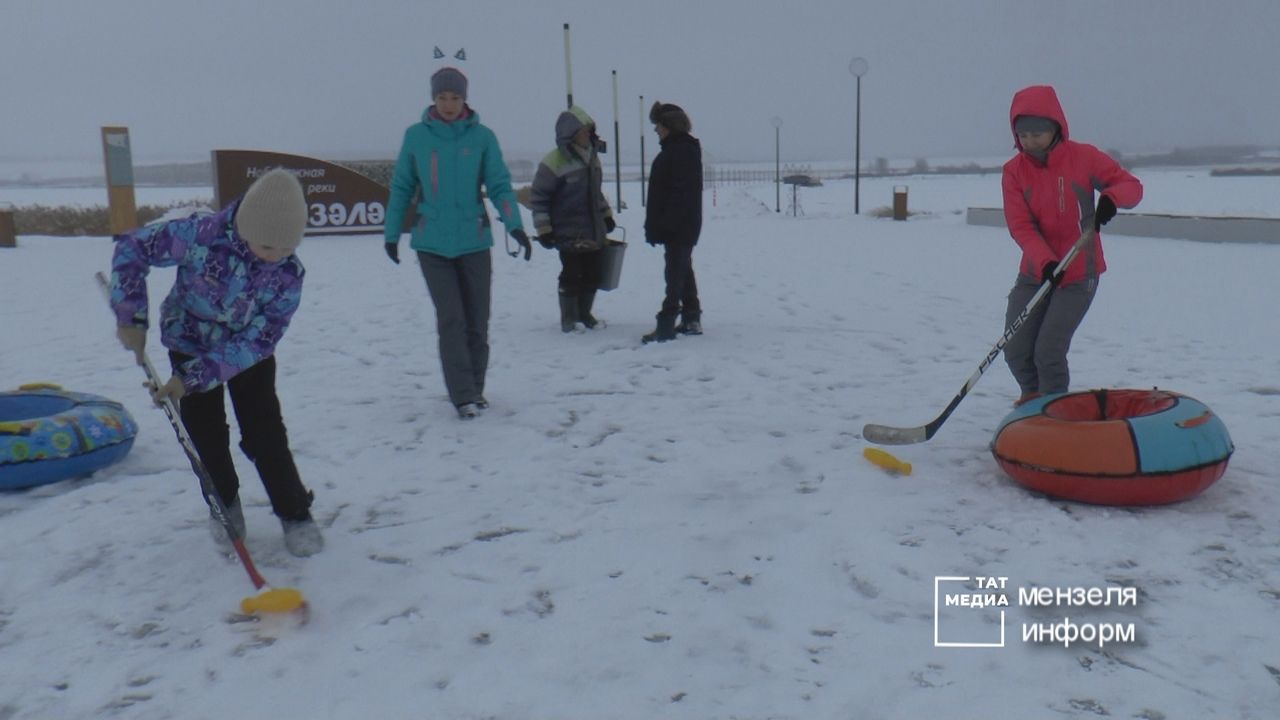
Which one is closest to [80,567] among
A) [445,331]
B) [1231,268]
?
[445,331]

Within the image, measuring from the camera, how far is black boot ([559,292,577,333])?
327 inches

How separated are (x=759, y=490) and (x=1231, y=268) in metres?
10.4

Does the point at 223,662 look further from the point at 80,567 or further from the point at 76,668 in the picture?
the point at 80,567

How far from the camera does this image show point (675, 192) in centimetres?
751

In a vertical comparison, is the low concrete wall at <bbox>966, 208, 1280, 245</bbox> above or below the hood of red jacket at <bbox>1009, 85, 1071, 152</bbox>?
below

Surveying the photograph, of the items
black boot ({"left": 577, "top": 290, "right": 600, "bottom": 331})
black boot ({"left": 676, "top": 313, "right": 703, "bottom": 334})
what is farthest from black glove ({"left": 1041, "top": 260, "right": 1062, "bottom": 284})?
black boot ({"left": 577, "top": 290, "right": 600, "bottom": 331})

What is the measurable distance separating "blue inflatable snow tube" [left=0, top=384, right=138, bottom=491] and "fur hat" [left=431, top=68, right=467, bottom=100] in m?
2.32

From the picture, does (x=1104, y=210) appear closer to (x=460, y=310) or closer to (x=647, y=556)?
(x=647, y=556)

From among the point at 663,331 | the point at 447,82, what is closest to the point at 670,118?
the point at 663,331

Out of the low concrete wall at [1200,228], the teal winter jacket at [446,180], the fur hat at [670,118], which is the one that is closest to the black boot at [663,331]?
the fur hat at [670,118]

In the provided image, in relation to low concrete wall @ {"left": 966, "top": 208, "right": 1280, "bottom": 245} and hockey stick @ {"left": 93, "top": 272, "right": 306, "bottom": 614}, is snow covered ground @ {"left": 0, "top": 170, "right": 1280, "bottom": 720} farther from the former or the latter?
low concrete wall @ {"left": 966, "top": 208, "right": 1280, "bottom": 245}

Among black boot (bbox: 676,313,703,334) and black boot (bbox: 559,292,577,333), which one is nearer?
black boot (bbox: 676,313,703,334)

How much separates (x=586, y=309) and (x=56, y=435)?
4.66m

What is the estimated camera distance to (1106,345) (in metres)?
7.49
